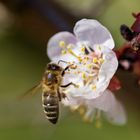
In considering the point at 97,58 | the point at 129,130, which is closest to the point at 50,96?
the point at 97,58

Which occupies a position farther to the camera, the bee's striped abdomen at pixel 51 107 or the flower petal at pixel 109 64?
the bee's striped abdomen at pixel 51 107

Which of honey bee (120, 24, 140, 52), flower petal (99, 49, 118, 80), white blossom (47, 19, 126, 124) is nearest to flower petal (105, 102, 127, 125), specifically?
white blossom (47, 19, 126, 124)

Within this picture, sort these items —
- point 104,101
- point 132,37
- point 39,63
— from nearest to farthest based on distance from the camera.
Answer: point 132,37
point 104,101
point 39,63

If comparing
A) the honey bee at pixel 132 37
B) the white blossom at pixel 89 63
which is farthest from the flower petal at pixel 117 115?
the honey bee at pixel 132 37

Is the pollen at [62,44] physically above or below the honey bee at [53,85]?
above

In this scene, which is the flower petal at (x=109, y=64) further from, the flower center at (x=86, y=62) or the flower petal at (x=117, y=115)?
the flower petal at (x=117, y=115)

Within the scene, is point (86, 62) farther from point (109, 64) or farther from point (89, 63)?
point (109, 64)

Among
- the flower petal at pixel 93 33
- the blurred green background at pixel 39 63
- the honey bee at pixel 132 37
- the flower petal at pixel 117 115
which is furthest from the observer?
the blurred green background at pixel 39 63

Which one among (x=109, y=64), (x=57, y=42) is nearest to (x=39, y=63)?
(x=57, y=42)
